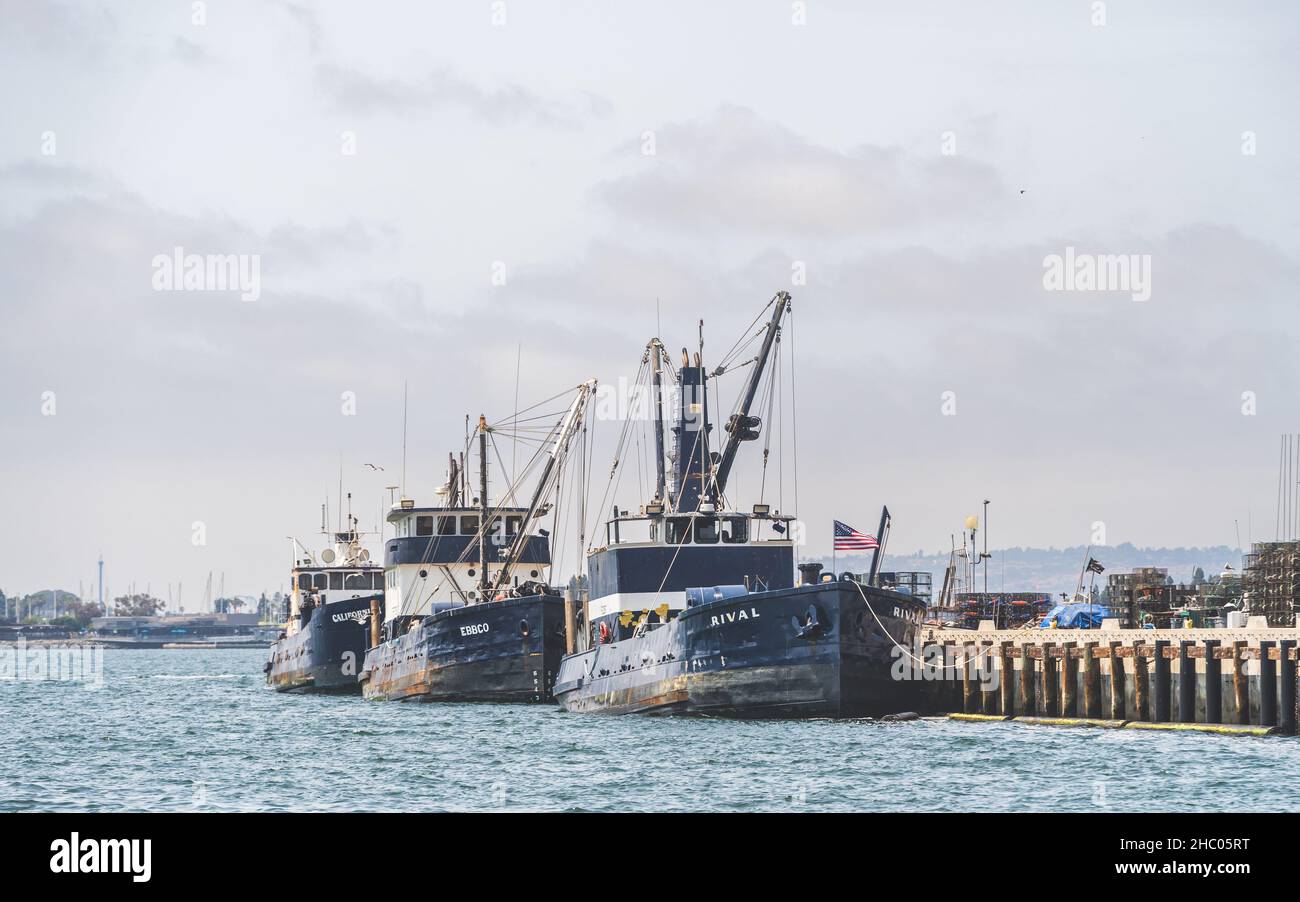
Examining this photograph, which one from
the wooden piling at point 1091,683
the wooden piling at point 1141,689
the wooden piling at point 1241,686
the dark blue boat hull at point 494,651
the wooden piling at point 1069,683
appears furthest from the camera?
the dark blue boat hull at point 494,651

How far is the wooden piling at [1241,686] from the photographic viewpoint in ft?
131

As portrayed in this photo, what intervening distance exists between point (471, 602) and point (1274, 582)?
31606 millimetres

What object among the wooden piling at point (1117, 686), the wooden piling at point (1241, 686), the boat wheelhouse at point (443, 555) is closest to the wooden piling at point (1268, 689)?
the wooden piling at point (1241, 686)

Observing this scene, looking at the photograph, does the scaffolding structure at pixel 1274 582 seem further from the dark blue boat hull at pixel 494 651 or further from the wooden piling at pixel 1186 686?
the dark blue boat hull at pixel 494 651

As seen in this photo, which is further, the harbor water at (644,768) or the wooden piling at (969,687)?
the wooden piling at (969,687)

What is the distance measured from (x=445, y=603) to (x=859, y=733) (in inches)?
1290

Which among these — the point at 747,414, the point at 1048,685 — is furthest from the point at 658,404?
the point at 1048,685

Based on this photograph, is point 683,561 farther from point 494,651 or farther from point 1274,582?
point 1274,582

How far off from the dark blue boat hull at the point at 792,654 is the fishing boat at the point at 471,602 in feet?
42.1

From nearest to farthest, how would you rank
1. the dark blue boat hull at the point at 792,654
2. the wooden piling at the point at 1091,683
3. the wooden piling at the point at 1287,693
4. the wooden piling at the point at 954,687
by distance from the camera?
the wooden piling at the point at 1287,693, the dark blue boat hull at the point at 792,654, the wooden piling at the point at 1091,683, the wooden piling at the point at 954,687

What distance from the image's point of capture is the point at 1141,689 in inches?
1697

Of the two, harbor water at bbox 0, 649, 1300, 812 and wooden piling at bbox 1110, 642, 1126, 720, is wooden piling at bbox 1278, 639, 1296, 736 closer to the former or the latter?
harbor water at bbox 0, 649, 1300, 812

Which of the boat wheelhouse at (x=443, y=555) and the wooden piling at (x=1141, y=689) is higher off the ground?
the boat wheelhouse at (x=443, y=555)

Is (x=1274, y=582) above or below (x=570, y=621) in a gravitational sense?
above
